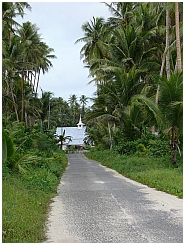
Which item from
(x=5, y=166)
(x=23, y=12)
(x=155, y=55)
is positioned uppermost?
(x=23, y=12)

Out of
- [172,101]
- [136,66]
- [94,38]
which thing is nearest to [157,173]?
[172,101]

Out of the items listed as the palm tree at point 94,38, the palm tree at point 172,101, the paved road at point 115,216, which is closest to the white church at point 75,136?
the palm tree at point 94,38

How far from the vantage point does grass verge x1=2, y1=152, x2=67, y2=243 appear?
5.04 meters

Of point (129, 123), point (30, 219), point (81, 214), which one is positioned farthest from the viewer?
point (129, 123)

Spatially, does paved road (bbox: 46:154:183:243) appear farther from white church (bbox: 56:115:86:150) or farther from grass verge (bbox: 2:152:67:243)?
white church (bbox: 56:115:86:150)

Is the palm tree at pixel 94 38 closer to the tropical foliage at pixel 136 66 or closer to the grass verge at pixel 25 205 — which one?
the tropical foliage at pixel 136 66

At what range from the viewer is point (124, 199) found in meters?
8.38

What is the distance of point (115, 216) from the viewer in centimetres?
653

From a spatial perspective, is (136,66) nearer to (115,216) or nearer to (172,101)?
(172,101)

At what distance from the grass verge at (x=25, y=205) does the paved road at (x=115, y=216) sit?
22cm

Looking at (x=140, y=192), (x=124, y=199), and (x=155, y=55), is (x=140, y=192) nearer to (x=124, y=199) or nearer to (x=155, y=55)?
(x=124, y=199)

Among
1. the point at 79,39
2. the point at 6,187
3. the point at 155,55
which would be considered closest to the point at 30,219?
the point at 6,187

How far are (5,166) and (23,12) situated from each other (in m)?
20.0

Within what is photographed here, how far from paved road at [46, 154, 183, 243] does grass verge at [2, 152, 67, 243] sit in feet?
0.72
